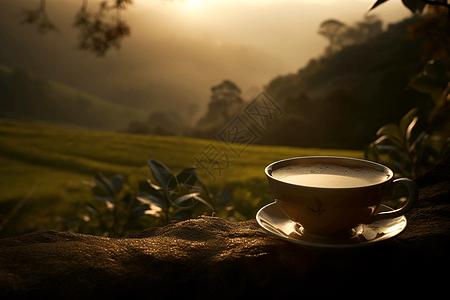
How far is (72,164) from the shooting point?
5348 mm

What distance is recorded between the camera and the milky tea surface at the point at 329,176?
0.80m

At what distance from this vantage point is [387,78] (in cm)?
1608

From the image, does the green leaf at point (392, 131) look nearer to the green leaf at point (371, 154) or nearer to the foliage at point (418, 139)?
the foliage at point (418, 139)

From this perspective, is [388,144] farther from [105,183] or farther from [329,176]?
[105,183]

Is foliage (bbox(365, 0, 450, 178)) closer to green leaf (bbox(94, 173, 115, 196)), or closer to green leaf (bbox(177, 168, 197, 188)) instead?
green leaf (bbox(177, 168, 197, 188))

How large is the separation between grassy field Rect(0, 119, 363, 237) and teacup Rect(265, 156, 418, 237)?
1197mm

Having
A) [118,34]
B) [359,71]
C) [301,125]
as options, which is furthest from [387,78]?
[118,34]

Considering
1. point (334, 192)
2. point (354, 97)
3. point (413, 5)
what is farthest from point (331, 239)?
point (354, 97)

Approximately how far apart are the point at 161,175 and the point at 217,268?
77cm

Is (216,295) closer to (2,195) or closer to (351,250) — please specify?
(351,250)

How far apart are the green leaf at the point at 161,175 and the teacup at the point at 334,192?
67cm

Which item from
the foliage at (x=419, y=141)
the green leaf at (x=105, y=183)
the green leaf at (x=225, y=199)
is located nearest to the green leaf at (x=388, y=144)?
the foliage at (x=419, y=141)

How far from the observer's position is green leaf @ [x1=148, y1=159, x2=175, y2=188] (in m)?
1.42

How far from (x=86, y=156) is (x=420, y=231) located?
5915 millimetres
